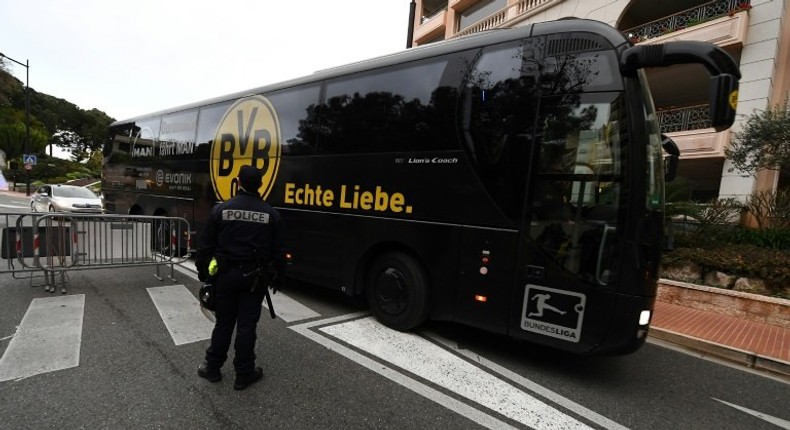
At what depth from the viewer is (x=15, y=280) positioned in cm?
593

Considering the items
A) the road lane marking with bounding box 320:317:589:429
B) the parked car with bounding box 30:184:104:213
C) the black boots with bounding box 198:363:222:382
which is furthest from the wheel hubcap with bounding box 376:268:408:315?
the parked car with bounding box 30:184:104:213

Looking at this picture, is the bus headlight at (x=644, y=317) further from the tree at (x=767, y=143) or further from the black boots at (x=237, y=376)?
the tree at (x=767, y=143)

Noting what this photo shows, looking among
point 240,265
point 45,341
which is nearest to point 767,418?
point 240,265

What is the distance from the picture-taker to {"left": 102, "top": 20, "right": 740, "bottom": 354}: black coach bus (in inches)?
132

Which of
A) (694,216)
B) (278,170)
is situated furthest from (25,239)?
(694,216)

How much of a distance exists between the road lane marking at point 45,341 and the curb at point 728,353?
679 cm

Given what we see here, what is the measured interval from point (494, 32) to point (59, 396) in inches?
→ 200

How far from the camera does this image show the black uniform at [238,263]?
10.2 ft

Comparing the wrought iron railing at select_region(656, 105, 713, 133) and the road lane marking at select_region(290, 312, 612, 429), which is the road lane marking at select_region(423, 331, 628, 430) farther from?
the wrought iron railing at select_region(656, 105, 713, 133)

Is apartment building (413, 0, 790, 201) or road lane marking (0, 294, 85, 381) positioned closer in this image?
road lane marking (0, 294, 85, 381)

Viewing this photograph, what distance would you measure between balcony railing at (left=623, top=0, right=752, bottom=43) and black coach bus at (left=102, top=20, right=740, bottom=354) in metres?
9.15

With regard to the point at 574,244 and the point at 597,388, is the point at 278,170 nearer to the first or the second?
the point at 574,244

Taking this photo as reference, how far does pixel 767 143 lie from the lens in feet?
24.4

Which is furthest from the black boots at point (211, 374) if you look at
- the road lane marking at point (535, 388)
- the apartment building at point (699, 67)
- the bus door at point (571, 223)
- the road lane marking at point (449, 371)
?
the apartment building at point (699, 67)
